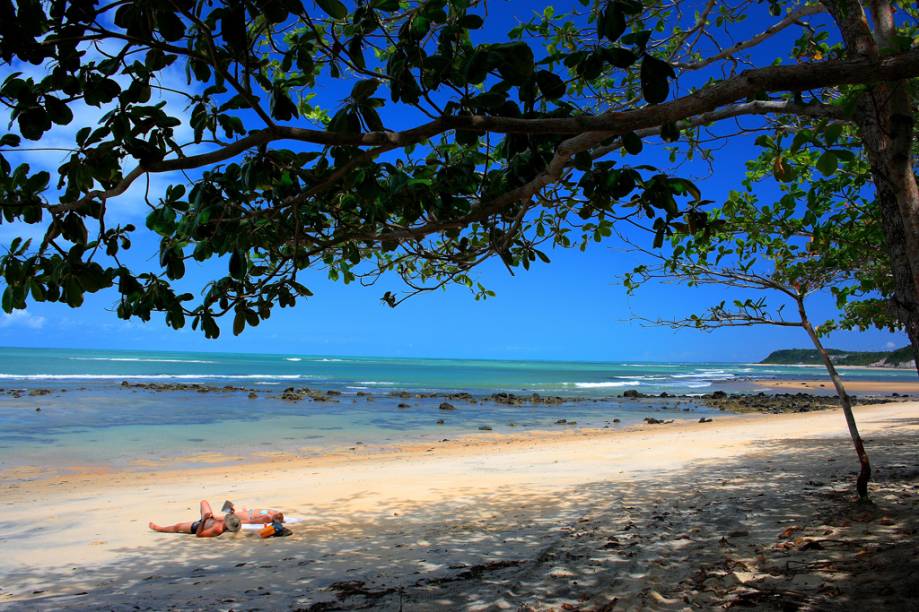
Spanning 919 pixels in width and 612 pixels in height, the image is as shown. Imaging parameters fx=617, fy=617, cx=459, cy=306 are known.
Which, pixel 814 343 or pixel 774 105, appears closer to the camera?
pixel 774 105

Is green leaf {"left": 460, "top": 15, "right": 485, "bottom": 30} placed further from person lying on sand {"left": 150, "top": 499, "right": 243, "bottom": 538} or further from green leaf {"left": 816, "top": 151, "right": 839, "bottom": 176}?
person lying on sand {"left": 150, "top": 499, "right": 243, "bottom": 538}

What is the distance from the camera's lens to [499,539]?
4.77 meters

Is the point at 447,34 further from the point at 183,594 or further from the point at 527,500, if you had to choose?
the point at 527,500

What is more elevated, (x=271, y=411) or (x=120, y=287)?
(x=120, y=287)

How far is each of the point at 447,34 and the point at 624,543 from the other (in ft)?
11.6

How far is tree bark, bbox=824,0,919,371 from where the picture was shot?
2977mm

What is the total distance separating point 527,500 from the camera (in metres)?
6.34

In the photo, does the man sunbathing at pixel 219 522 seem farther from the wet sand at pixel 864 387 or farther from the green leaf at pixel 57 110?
the wet sand at pixel 864 387

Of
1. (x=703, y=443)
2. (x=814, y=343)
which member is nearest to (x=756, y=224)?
(x=814, y=343)

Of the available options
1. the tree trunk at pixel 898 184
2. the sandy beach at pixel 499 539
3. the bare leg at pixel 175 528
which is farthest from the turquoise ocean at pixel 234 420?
the tree trunk at pixel 898 184

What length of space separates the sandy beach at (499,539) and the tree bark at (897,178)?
1378 millimetres

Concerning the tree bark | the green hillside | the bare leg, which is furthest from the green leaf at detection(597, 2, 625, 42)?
the green hillside

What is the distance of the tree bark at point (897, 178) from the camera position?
2.98m

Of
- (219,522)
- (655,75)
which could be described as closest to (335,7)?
(655,75)
